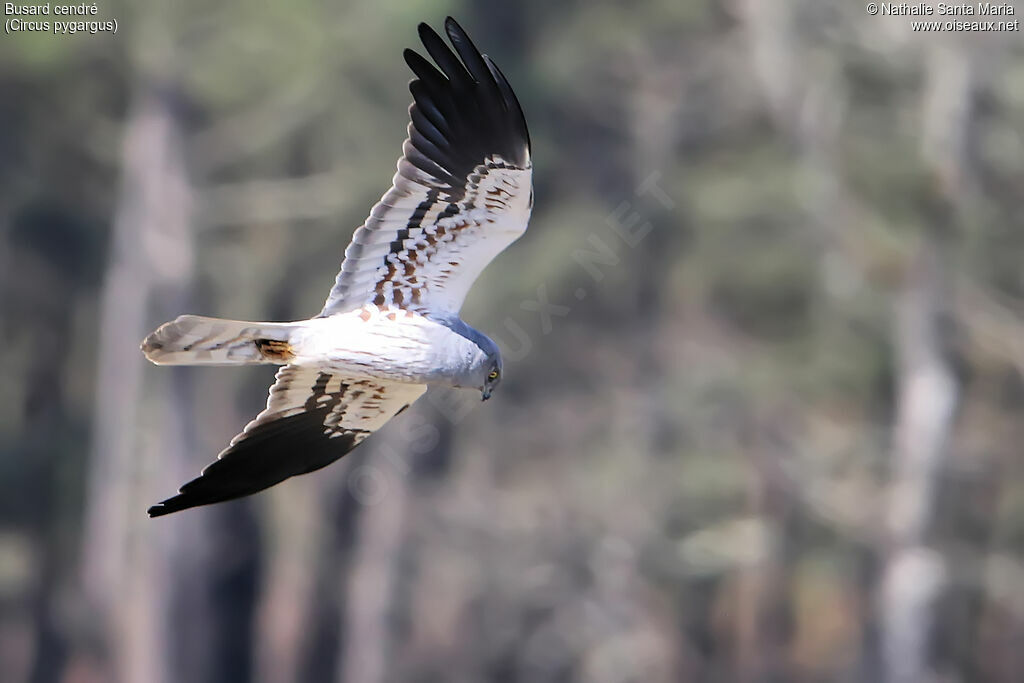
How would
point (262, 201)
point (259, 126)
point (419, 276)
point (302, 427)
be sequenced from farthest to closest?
1. point (262, 201)
2. point (259, 126)
3. point (302, 427)
4. point (419, 276)

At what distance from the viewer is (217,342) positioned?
6.26 metres

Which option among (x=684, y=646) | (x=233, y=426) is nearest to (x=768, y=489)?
(x=684, y=646)

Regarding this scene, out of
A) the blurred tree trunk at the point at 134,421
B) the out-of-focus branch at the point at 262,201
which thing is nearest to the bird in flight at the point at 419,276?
the blurred tree trunk at the point at 134,421

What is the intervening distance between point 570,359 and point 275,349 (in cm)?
1607

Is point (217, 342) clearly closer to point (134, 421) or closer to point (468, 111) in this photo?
point (468, 111)

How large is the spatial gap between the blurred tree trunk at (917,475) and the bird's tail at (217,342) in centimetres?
1259

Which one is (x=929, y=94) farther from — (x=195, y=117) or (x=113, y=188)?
(x=113, y=188)

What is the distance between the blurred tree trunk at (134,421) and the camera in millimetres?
19531

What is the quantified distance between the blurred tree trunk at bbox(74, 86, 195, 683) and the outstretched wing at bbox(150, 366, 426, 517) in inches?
484

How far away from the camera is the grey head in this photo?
6395 millimetres

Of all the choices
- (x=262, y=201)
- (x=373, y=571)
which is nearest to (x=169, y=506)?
(x=262, y=201)

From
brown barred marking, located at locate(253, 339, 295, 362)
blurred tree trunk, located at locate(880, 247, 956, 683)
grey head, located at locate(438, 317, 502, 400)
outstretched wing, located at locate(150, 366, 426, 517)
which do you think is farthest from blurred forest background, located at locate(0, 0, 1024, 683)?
brown barred marking, located at locate(253, 339, 295, 362)

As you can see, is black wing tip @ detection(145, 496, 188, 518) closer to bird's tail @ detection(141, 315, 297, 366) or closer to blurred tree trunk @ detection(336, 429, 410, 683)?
bird's tail @ detection(141, 315, 297, 366)

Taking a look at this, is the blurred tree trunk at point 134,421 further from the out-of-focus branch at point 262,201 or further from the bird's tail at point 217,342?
the bird's tail at point 217,342
